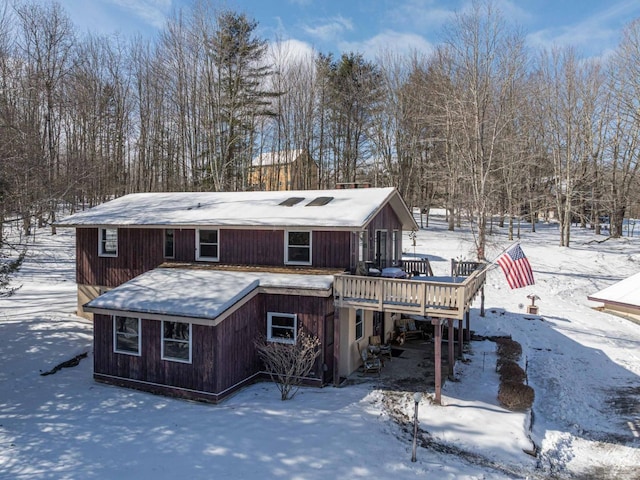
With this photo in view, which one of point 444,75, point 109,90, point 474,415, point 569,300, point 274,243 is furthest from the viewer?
point 109,90

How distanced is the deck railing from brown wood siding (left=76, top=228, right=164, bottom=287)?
8.25 meters

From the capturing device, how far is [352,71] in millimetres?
37344

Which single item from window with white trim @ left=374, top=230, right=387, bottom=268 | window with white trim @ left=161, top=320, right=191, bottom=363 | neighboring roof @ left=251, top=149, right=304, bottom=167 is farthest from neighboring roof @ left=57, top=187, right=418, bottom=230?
neighboring roof @ left=251, top=149, right=304, bottom=167

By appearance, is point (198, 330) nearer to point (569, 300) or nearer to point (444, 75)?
point (569, 300)

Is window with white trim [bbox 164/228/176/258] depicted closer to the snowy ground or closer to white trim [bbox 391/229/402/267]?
the snowy ground

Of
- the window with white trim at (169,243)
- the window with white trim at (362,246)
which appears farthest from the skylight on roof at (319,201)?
the window with white trim at (169,243)

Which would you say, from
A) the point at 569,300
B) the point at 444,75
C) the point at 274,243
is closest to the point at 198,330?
the point at 274,243

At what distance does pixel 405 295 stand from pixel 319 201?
5.62 meters

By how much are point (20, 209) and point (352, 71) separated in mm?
29659

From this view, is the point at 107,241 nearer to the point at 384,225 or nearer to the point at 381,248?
the point at 381,248

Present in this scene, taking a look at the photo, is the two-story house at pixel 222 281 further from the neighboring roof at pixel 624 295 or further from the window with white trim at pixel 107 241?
the neighboring roof at pixel 624 295

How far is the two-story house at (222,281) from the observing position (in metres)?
12.6

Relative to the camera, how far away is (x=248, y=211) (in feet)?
54.4

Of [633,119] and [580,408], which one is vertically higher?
[633,119]
